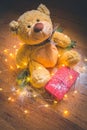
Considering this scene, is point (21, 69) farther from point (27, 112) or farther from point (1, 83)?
point (27, 112)

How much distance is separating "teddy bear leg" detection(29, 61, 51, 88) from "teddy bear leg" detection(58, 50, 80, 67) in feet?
0.37

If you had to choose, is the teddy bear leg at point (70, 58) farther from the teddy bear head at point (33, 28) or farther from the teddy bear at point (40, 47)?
the teddy bear head at point (33, 28)

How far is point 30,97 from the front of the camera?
1.16 meters

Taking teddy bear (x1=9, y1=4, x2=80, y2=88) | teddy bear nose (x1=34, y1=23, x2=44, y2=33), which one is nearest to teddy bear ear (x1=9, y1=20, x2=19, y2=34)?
teddy bear (x1=9, y1=4, x2=80, y2=88)

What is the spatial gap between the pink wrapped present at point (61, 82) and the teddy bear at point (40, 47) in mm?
29

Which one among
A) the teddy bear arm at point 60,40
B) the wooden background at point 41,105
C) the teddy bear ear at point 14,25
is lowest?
the wooden background at point 41,105

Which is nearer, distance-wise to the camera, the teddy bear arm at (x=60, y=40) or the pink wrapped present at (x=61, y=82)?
the pink wrapped present at (x=61, y=82)

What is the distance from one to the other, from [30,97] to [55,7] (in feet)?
2.77

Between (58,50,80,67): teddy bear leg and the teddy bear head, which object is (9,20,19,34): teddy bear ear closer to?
Result: the teddy bear head

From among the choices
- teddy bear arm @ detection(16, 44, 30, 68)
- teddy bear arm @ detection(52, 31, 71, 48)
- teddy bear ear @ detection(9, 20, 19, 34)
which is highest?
teddy bear ear @ detection(9, 20, 19, 34)

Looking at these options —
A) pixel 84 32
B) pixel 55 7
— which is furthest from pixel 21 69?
pixel 55 7

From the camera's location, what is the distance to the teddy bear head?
3.49 ft

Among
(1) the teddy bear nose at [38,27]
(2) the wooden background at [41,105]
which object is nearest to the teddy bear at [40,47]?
(1) the teddy bear nose at [38,27]

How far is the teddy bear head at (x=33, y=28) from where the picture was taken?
1062 millimetres
